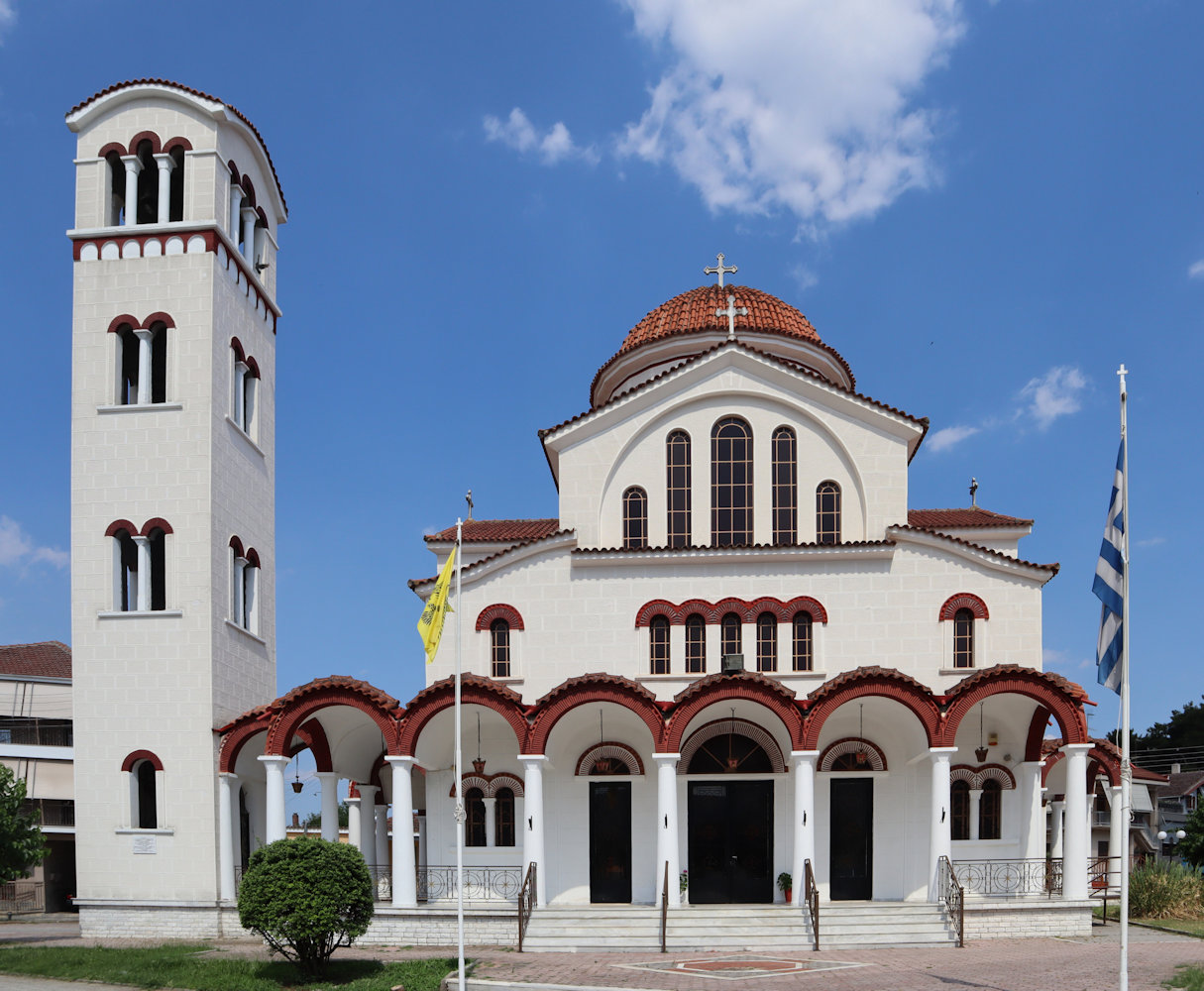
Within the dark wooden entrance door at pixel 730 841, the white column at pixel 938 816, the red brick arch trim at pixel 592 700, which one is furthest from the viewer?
the dark wooden entrance door at pixel 730 841

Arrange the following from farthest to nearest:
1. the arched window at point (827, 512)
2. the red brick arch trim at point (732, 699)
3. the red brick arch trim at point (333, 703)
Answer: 1. the arched window at point (827, 512)
2. the red brick arch trim at point (333, 703)
3. the red brick arch trim at point (732, 699)

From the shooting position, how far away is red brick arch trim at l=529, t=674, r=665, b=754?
23.9 metres

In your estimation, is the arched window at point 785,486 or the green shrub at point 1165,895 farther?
the arched window at point 785,486

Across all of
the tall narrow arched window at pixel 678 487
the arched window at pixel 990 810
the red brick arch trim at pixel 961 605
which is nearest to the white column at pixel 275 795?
the tall narrow arched window at pixel 678 487

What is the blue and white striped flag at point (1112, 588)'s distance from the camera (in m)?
16.3

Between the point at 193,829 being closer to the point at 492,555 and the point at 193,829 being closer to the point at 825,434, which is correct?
the point at 492,555

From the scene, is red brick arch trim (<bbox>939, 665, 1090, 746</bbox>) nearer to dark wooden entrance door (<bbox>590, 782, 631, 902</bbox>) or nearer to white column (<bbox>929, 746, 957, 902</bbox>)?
white column (<bbox>929, 746, 957, 902</bbox>)

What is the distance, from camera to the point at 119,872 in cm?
2505

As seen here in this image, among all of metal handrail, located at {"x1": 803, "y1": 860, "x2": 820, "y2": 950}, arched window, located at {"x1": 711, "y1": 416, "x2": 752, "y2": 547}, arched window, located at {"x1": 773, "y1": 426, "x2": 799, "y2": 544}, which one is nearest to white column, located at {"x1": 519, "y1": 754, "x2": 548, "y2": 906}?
metal handrail, located at {"x1": 803, "y1": 860, "x2": 820, "y2": 950}

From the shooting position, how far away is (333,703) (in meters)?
24.7

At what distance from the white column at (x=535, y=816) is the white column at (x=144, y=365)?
38.2ft

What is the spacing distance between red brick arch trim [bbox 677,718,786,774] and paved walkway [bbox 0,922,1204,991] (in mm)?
5261

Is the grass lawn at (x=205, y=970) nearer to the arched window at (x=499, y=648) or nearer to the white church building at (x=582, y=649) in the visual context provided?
the white church building at (x=582, y=649)

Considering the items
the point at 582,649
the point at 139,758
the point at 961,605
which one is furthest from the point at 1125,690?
the point at 139,758
